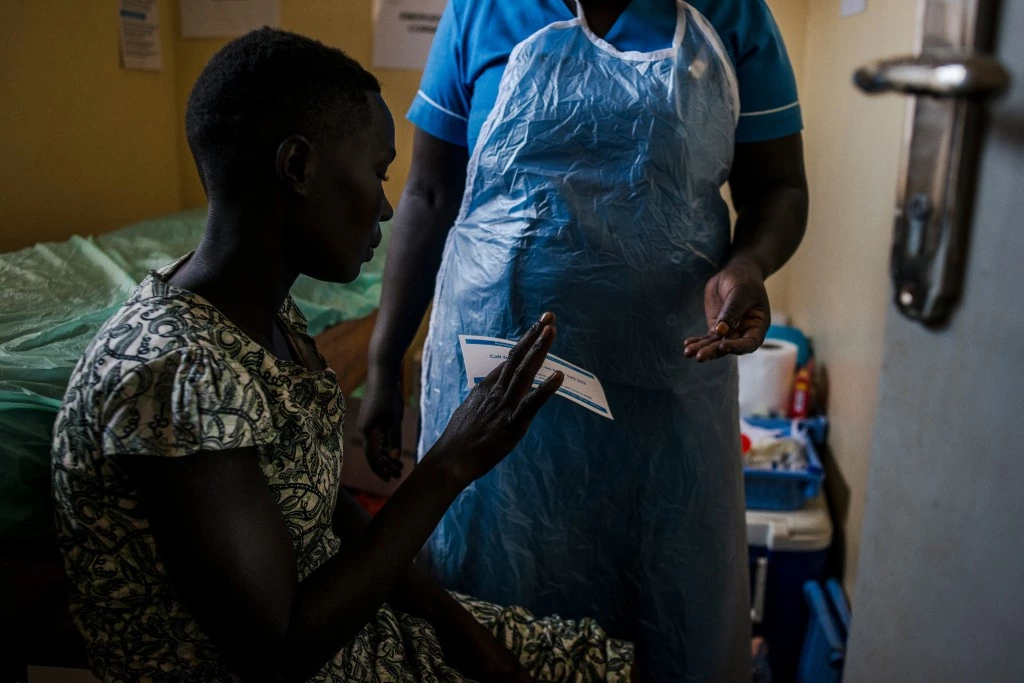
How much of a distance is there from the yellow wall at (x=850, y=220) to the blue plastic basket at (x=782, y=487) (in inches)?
3.4

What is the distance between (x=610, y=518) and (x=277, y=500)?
21.4 inches

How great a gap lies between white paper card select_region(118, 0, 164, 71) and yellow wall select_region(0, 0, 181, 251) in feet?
0.12

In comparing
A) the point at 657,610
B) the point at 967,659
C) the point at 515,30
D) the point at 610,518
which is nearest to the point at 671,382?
the point at 610,518

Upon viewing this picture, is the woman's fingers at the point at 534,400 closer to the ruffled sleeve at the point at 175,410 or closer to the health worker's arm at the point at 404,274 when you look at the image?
the ruffled sleeve at the point at 175,410

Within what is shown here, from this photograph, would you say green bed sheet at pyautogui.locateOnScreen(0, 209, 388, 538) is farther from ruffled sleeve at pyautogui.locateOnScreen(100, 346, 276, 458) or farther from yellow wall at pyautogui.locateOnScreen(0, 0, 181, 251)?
ruffled sleeve at pyautogui.locateOnScreen(100, 346, 276, 458)

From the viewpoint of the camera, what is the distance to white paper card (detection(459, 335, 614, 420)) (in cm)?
108

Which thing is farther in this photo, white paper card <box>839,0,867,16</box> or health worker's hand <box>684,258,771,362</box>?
white paper card <box>839,0,867,16</box>

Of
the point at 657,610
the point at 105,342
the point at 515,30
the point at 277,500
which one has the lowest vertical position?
the point at 657,610

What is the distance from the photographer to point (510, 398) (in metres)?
0.91

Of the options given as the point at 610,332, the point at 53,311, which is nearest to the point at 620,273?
the point at 610,332

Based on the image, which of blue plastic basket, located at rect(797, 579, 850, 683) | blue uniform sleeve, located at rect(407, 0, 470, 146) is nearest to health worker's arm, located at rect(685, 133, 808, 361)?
blue uniform sleeve, located at rect(407, 0, 470, 146)

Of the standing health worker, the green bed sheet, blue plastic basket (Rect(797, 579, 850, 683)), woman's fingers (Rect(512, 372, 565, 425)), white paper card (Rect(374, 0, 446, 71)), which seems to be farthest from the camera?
white paper card (Rect(374, 0, 446, 71))

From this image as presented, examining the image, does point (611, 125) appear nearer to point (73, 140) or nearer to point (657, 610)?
point (657, 610)

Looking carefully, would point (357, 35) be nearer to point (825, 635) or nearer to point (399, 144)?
point (399, 144)
